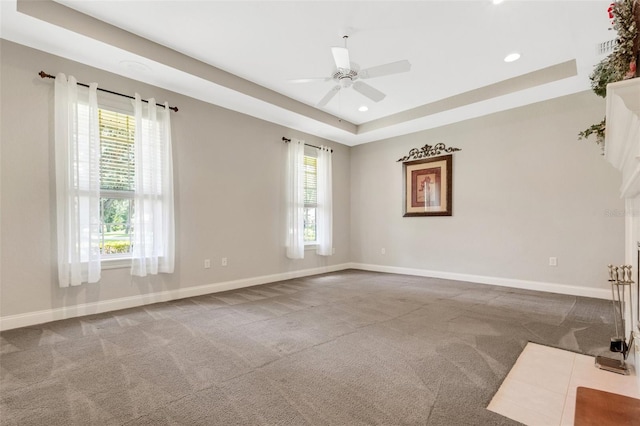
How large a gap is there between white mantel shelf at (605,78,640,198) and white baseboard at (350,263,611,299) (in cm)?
269

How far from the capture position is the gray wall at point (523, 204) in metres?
3.78

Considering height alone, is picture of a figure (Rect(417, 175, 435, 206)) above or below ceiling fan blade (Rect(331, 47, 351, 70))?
below

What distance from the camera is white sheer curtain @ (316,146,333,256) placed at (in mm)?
5797

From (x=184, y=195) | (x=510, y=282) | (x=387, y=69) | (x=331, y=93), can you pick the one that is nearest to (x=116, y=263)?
(x=184, y=195)

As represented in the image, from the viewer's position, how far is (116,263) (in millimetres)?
3348

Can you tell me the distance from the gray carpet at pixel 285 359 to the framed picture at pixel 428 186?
78.4 inches

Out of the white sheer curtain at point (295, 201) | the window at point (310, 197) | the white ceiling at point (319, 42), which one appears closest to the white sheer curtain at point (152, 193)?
the white ceiling at point (319, 42)

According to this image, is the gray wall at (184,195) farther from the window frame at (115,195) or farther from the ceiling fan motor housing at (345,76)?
the ceiling fan motor housing at (345,76)

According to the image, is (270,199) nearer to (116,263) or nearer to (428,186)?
(116,263)

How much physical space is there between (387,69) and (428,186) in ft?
10.0

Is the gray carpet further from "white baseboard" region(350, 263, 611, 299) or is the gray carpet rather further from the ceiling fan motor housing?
the ceiling fan motor housing

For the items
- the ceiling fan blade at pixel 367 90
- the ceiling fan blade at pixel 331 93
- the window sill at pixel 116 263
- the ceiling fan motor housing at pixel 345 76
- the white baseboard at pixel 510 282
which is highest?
the ceiling fan motor housing at pixel 345 76

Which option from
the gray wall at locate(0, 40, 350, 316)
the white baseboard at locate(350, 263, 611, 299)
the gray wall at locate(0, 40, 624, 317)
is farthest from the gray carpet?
the gray wall at locate(0, 40, 624, 317)

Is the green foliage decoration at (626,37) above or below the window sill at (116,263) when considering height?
above
